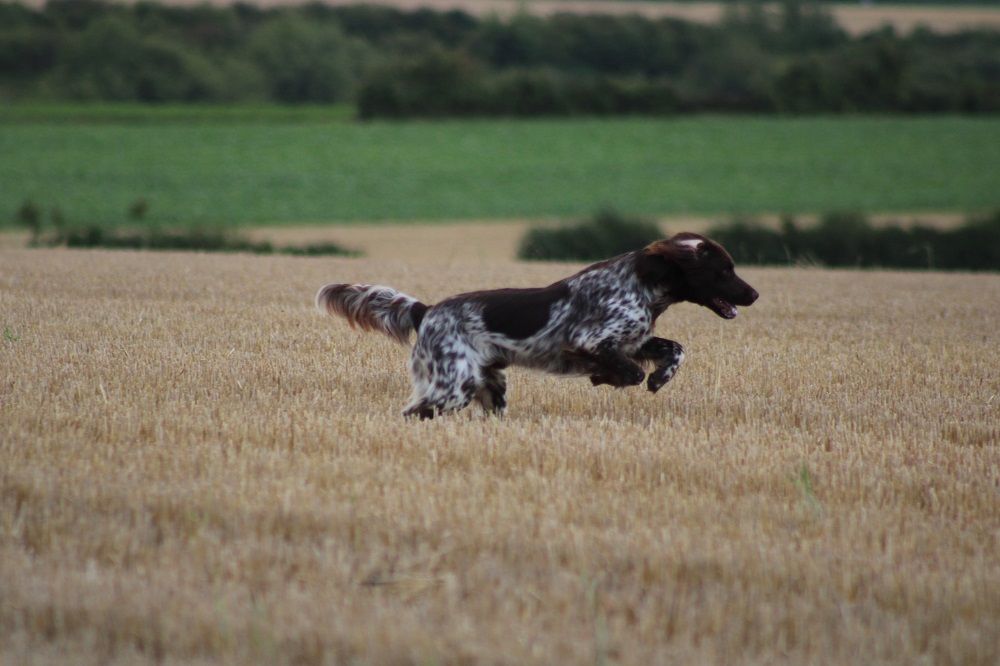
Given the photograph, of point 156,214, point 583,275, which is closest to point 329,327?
point 583,275

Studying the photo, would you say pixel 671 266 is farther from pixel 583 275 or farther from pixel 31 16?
pixel 31 16

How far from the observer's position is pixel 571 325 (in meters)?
7.10

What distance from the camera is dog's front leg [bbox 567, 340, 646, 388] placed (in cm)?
698

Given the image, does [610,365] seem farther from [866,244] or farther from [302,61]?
[302,61]

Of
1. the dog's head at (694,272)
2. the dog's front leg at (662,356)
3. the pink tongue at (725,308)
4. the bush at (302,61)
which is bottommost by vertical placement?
the dog's front leg at (662,356)

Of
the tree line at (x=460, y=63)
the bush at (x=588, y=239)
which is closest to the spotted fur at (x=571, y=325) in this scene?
the bush at (x=588, y=239)

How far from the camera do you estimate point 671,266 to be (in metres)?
7.24

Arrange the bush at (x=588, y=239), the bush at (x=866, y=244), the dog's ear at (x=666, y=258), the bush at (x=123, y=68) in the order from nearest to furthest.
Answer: the dog's ear at (x=666, y=258), the bush at (x=866, y=244), the bush at (x=588, y=239), the bush at (x=123, y=68)


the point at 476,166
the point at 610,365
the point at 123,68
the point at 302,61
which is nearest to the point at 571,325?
the point at 610,365

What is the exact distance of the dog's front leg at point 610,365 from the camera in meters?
6.98

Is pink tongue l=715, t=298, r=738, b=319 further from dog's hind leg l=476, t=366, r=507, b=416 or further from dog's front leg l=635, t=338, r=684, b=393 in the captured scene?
dog's hind leg l=476, t=366, r=507, b=416

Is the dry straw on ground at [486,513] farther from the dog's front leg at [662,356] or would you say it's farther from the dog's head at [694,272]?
the dog's head at [694,272]

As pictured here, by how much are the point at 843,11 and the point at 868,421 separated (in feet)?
340

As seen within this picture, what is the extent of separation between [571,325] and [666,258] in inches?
27.6
